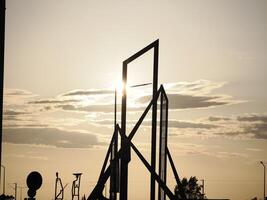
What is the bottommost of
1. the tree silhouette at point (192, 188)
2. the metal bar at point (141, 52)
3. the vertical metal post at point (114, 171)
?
the tree silhouette at point (192, 188)

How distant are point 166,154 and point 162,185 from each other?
364 cm

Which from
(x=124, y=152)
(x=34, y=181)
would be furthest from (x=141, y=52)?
(x=34, y=181)

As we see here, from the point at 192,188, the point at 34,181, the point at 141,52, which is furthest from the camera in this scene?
the point at 192,188

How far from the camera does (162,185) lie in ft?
74.1

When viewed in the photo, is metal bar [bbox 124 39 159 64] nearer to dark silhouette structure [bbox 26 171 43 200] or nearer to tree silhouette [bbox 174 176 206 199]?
dark silhouette structure [bbox 26 171 43 200]

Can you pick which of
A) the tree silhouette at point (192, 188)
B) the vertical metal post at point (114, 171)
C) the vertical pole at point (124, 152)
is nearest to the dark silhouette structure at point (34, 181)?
the vertical pole at point (124, 152)

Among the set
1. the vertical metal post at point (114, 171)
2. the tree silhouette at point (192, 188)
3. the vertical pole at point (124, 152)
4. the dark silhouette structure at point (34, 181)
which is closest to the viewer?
the dark silhouette structure at point (34, 181)

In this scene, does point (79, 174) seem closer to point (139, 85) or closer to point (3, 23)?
point (139, 85)

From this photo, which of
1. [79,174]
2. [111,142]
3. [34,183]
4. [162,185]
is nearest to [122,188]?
[162,185]

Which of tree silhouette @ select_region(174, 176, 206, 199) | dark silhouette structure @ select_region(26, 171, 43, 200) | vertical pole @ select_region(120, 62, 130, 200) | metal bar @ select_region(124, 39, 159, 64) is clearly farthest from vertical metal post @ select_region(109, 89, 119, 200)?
tree silhouette @ select_region(174, 176, 206, 199)

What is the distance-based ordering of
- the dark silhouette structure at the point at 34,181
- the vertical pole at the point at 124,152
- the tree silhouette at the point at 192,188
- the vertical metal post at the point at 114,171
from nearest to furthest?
the dark silhouette structure at the point at 34,181, the vertical pole at the point at 124,152, the vertical metal post at the point at 114,171, the tree silhouette at the point at 192,188

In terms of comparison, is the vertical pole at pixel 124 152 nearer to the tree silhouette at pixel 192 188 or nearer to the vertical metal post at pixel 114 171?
the vertical metal post at pixel 114 171

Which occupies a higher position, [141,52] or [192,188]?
[141,52]

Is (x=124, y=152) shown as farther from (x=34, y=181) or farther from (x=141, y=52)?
(x=34, y=181)
